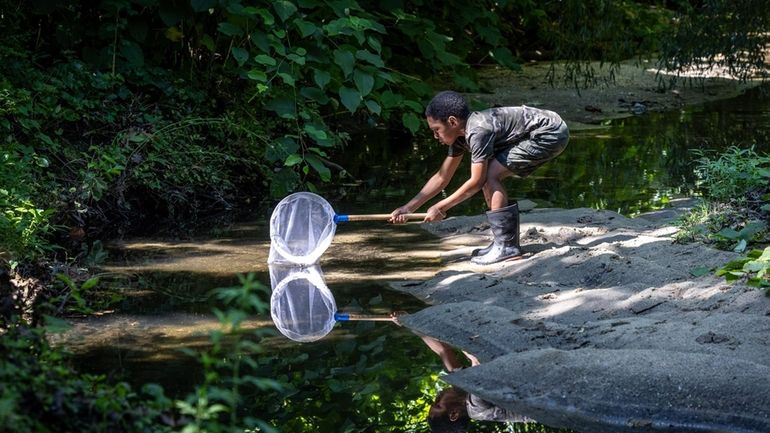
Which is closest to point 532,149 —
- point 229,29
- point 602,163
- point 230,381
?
point 229,29

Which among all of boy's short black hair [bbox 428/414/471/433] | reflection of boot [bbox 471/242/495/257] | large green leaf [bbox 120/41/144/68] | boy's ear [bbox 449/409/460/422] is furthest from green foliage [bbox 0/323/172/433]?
large green leaf [bbox 120/41/144/68]

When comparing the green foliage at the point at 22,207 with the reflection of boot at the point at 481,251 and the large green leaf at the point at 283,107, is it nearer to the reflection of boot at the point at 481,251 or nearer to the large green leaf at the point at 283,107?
the large green leaf at the point at 283,107

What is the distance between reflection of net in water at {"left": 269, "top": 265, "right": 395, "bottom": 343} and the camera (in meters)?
5.48

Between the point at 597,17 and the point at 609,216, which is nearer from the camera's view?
the point at 609,216

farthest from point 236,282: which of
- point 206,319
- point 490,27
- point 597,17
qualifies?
point 597,17

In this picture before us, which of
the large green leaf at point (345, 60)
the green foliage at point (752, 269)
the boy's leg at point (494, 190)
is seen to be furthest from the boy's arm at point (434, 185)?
the green foliage at point (752, 269)

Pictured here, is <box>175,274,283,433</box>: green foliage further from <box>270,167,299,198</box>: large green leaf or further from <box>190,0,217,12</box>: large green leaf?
<box>190,0,217,12</box>: large green leaf

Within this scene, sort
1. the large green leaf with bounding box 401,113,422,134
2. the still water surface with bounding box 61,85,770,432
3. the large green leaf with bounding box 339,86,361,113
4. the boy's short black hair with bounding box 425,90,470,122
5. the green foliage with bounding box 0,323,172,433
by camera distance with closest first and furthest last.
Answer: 1. the green foliage with bounding box 0,323,172,433
2. the still water surface with bounding box 61,85,770,432
3. the boy's short black hair with bounding box 425,90,470,122
4. the large green leaf with bounding box 339,86,361,113
5. the large green leaf with bounding box 401,113,422,134

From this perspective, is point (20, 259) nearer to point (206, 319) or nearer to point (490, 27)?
point (206, 319)

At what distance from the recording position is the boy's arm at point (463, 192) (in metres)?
6.64

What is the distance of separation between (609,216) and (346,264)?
2.03 metres

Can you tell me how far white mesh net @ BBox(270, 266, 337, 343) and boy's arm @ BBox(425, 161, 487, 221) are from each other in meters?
0.79

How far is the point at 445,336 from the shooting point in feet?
17.2

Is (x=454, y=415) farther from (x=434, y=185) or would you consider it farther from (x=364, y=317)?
(x=434, y=185)
